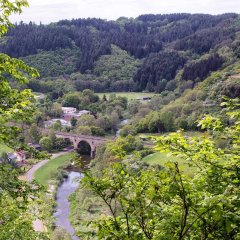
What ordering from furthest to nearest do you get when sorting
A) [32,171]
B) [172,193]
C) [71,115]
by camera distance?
[71,115] < [32,171] < [172,193]

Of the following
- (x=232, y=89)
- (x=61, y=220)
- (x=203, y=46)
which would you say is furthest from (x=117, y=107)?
(x=203, y=46)

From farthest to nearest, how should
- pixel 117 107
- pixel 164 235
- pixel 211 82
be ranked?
pixel 117 107, pixel 211 82, pixel 164 235

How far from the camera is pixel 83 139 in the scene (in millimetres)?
53281

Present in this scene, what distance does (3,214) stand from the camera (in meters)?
8.05

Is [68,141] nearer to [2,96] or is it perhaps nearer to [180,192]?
[2,96]

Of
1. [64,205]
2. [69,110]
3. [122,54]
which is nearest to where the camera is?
[64,205]

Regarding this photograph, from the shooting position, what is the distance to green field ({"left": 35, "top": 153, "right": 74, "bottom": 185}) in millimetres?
40737

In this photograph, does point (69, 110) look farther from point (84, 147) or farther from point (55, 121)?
point (84, 147)

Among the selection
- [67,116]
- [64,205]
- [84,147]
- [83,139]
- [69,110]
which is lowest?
[84,147]

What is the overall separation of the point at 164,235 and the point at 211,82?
5236cm

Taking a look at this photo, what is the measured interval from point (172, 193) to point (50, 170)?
1616 inches

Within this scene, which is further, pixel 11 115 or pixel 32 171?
pixel 32 171

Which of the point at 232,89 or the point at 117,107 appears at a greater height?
the point at 232,89

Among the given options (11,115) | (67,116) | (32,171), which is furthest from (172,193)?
(67,116)
